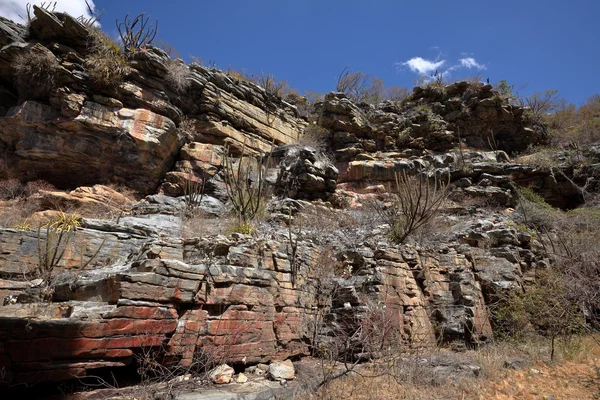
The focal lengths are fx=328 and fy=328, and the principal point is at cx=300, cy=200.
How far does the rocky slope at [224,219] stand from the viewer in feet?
15.1

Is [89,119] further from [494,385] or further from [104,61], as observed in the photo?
[494,385]

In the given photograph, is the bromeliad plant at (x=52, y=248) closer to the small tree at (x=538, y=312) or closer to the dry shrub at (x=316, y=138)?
the small tree at (x=538, y=312)

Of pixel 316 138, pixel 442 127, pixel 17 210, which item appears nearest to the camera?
pixel 17 210

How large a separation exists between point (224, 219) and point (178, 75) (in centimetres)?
952

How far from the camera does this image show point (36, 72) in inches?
520

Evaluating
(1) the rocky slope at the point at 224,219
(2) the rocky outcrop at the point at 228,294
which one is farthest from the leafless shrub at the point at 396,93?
(2) the rocky outcrop at the point at 228,294

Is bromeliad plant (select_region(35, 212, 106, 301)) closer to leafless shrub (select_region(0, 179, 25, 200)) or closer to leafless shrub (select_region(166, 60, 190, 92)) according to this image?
leafless shrub (select_region(0, 179, 25, 200))

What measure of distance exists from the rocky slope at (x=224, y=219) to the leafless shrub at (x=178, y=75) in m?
0.13

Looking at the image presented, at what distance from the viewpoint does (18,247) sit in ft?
22.4

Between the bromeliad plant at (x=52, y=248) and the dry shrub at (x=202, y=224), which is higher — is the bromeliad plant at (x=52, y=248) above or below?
below

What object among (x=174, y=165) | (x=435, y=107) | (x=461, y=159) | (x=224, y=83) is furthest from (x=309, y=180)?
(x=435, y=107)

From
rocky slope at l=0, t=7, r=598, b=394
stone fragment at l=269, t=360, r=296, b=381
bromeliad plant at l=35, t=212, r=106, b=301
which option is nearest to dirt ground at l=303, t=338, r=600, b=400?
stone fragment at l=269, t=360, r=296, b=381

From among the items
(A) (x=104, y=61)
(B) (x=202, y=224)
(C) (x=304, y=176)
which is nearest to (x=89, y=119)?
(A) (x=104, y=61)

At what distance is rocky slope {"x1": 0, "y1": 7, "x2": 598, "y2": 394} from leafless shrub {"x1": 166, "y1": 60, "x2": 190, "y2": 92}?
0.44 feet
